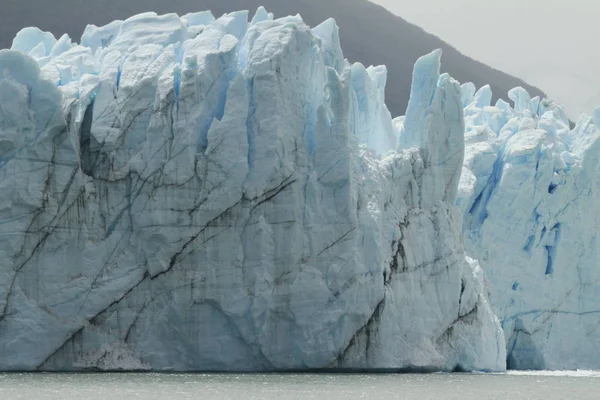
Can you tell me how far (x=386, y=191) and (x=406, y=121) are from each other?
2319 mm

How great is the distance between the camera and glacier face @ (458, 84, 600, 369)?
1235 inches

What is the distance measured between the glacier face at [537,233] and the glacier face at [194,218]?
23.0ft

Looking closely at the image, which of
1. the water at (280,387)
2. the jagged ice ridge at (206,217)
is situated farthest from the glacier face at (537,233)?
the water at (280,387)

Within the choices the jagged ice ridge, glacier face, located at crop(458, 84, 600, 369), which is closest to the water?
the jagged ice ridge

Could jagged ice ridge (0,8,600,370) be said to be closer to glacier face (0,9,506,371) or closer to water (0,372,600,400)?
glacier face (0,9,506,371)

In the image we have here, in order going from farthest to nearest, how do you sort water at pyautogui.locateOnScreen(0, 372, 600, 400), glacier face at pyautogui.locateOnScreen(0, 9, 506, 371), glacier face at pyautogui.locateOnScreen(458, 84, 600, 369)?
1. glacier face at pyautogui.locateOnScreen(458, 84, 600, 369)
2. glacier face at pyautogui.locateOnScreen(0, 9, 506, 371)
3. water at pyautogui.locateOnScreen(0, 372, 600, 400)

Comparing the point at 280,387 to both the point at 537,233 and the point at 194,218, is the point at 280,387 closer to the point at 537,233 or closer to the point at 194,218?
the point at 194,218

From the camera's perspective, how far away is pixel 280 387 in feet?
69.7

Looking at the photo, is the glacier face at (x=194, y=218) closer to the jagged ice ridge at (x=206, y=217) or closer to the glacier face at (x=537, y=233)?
the jagged ice ridge at (x=206, y=217)

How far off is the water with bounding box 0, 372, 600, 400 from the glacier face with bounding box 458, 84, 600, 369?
6427 millimetres

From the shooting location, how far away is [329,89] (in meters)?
24.8

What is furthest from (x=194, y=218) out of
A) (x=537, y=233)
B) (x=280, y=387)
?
(x=537, y=233)

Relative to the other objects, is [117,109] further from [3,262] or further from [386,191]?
[386,191]

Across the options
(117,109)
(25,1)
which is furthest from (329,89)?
(25,1)
